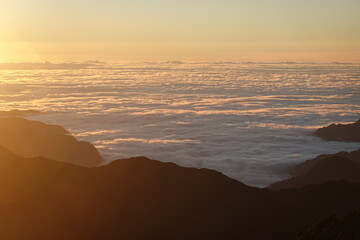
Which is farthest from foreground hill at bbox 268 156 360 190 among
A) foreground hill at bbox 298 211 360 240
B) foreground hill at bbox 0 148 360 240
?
foreground hill at bbox 298 211 360 240

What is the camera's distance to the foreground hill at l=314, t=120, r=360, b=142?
136 meters

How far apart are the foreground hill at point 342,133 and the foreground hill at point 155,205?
98.0 m

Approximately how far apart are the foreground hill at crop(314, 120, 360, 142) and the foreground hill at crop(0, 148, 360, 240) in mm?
98003

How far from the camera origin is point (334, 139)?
14325 centimetres

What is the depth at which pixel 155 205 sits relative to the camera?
41531 millimetres

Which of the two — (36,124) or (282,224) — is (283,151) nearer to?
(36,124)

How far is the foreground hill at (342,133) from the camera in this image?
13575 cm

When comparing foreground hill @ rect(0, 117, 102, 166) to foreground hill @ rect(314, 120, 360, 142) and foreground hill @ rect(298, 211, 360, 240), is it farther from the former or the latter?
foreground hill @ rect(298, 211, 360, 240)

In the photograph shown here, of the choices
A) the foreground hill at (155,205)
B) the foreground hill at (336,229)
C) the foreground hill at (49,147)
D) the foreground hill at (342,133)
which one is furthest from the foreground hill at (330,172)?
the foreground hill at (342,133)

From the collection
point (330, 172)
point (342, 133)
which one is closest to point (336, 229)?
point (330, 172)

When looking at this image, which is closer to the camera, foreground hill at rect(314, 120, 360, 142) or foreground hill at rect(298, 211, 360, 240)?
foreground hill at rect(298, 211, 360, 240)

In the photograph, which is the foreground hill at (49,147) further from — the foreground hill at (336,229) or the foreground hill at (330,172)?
the foreground hill at (336,229)

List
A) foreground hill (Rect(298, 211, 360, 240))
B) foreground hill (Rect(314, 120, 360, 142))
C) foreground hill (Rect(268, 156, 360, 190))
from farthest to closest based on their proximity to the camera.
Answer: foreground hill (Rect(314, 120, 360, 142)) → foreground hill (Rect(268, 156, 360, 190)) → foreground hill (Rect(298, 211, 360, 240))

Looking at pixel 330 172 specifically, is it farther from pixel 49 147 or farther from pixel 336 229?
pixel 49 147
